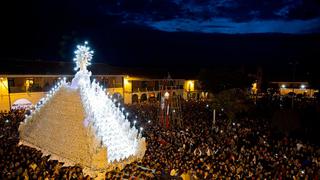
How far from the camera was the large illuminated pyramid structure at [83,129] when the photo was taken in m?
11.2

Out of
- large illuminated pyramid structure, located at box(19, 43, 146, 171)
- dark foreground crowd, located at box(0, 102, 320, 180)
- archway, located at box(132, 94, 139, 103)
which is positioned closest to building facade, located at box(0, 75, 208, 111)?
archway, located at box(132, 94, 139, 103)

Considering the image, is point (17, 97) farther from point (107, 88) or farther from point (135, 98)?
point (135, 98)

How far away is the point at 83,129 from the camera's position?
11.4 metres

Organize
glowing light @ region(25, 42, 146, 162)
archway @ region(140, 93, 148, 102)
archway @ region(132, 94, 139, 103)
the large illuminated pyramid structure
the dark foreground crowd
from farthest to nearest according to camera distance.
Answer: archway @ region(140, 93, 148, 102), archway @ region(132, 94, 139, 103), glowing light @ region(25, 42, 146, 162), the large illuminated pyramid structure, the dark foreground crowd

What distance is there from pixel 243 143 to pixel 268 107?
15588 mm

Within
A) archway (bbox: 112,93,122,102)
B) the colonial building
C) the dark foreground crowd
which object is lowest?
the dark foreground crowd

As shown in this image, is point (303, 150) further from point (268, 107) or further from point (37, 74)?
point (37, 74)

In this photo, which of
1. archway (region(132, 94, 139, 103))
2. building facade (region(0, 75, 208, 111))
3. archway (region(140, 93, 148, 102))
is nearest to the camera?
building facade (region(0, 75, 208, 111))

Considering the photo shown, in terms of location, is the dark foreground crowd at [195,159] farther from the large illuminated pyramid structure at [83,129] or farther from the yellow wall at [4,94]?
the yellow wall at [4,94]

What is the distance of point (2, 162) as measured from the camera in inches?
407

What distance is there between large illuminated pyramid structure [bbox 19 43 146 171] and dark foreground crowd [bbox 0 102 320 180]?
0.86 meters

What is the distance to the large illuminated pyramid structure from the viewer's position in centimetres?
1118

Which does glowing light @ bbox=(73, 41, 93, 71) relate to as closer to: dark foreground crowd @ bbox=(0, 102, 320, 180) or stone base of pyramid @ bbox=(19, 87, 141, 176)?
stone base of pyramid @ bbox=(19, 87, 141, 176)

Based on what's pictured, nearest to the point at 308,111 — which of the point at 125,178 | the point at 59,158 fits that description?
the point at 125,178
